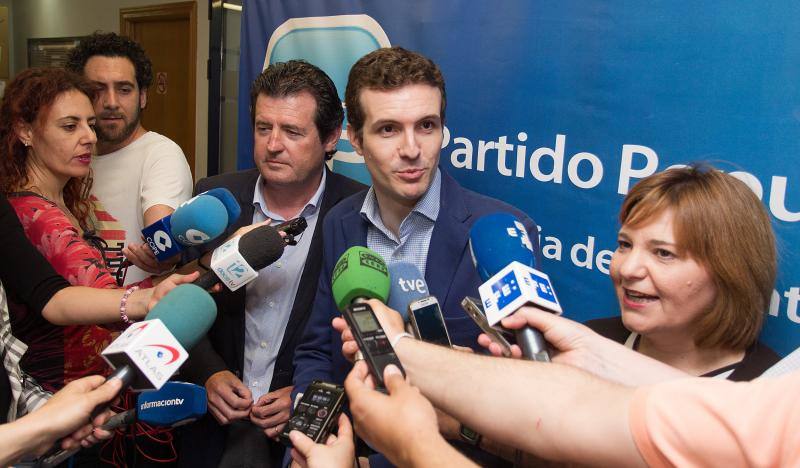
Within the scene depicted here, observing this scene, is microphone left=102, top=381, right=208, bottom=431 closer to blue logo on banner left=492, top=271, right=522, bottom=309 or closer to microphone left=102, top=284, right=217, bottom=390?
microphone left=102, top=284, right=217, bottom=390

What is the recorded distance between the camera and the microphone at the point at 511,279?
1.04 m

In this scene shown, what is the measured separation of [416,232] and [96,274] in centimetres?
89

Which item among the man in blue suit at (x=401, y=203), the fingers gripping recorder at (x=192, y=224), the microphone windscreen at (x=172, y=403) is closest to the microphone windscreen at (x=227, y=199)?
the fingers gripping recorder at (x=192, y=224)

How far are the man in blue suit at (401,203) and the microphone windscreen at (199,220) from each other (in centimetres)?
29

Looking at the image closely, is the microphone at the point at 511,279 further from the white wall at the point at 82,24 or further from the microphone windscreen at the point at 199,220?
the white wall at the point at 82,24

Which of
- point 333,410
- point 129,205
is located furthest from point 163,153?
point 333,410

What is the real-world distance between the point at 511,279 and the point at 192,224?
3.02 ft

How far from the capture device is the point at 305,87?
6.51 feet

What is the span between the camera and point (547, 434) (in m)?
0.89

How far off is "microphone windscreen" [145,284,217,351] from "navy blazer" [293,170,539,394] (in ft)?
1.14

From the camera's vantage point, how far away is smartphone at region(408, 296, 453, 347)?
112 centimetres

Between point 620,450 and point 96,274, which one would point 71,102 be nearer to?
point 96,274

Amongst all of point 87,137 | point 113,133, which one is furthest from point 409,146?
point 113,133

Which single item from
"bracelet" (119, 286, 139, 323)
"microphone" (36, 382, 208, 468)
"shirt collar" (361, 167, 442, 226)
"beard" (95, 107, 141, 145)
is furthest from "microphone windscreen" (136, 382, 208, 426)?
"beard" (95, 107, 141, 145)
